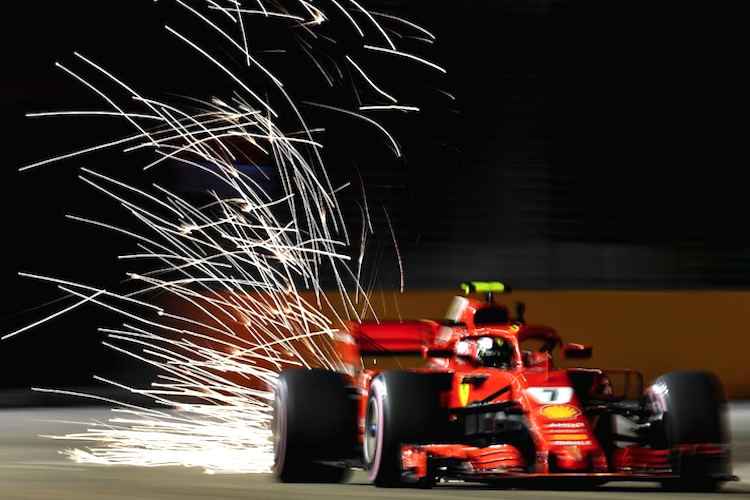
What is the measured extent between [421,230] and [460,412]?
7.30 meters

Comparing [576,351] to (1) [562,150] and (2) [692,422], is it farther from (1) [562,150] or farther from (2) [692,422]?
(1) [562,150]

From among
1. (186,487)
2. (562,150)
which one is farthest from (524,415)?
(562,150)

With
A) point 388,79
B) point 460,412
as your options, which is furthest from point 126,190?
point 460,412

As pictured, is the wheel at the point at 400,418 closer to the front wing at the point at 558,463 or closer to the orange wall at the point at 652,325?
the front wing at the point at 558,463

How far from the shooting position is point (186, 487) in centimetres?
1067

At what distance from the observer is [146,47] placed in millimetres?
20469

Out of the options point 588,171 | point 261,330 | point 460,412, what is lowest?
point 460,412

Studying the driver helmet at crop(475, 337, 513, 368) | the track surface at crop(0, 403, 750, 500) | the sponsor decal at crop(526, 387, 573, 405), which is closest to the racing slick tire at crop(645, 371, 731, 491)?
the track surface at crop(0, 403, 750, 500)

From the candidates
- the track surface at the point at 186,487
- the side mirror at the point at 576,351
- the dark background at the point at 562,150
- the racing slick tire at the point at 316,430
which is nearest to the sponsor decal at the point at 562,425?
the track surface at the point at 186,487

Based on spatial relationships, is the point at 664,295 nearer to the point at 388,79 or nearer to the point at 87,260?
the point at 388,79

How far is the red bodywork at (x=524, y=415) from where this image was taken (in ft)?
32.3

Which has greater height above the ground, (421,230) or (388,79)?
(388,79)

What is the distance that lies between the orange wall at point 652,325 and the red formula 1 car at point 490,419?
21.5 ft

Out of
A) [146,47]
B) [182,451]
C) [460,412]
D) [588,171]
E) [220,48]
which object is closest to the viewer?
[460,412]
